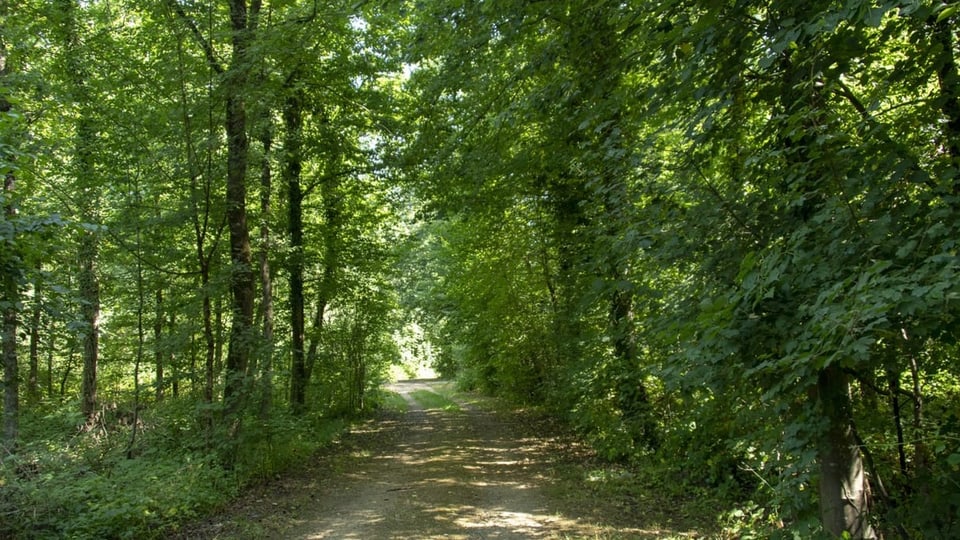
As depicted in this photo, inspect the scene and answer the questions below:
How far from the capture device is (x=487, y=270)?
16.5 metres

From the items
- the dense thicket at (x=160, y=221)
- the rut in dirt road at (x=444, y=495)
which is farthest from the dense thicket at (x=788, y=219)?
the dense thicket at (x=160, y=221)

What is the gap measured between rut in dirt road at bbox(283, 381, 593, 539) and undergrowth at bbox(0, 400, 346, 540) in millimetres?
1289

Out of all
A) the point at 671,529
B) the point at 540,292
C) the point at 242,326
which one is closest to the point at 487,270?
the point at 540,292

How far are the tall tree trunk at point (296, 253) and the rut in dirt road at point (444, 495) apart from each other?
2.65 meters

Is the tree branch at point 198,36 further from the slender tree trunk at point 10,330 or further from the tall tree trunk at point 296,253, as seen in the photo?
the slender tree trunk at point 10,330

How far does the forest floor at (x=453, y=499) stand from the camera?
6.58 metres

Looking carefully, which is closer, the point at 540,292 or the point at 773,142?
the point at 773,142

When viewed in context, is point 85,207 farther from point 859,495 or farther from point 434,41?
point 859,495

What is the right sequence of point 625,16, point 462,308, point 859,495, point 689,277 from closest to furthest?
1. point 859,495
2. point 625,16
3. point 689,277
4. point 462,308

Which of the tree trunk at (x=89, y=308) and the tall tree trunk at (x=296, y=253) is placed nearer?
the tree trunk at (x=89, y=308)

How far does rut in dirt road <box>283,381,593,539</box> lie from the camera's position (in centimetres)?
667

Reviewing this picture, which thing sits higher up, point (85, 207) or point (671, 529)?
point (85, 207)

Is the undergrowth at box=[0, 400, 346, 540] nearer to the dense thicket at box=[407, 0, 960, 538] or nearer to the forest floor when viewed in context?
the forest floor

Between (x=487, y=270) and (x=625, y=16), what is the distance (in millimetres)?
12070
